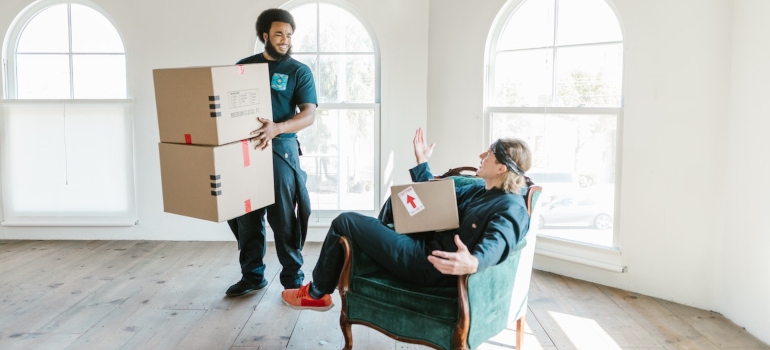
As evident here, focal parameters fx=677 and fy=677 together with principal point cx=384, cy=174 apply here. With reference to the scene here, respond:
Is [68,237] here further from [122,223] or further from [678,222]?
[678,222]

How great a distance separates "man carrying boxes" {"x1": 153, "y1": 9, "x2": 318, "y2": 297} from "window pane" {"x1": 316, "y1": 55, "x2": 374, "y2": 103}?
1458 millimetres

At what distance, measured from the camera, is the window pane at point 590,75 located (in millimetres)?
3949

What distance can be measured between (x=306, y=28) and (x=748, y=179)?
3124 mm

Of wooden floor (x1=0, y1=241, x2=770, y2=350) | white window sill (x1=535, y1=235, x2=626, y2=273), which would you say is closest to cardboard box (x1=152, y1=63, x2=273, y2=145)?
wooden floor (x1=0, y1=241, x2=770, y2=350)

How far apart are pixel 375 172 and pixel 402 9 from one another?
1.22m

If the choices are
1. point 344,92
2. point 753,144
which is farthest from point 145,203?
point 753,144

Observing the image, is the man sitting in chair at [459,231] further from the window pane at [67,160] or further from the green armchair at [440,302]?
the window pane at [67,160]

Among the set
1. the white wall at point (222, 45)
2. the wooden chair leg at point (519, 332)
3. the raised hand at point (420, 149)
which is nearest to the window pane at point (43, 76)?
the white wall at point (222, 45)

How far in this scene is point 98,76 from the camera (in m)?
Answer: 5.12

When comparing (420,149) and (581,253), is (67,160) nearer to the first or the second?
(420,149)

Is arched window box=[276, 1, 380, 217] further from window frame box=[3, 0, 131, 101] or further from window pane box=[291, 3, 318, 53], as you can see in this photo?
window frame box=[3, 0, 131, 101]

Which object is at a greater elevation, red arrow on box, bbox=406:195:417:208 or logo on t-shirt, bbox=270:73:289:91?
logo on t-shirt, bbox=270:73:289:91

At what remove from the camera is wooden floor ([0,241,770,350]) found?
122 inches

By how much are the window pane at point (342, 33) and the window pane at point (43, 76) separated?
1969 mm
